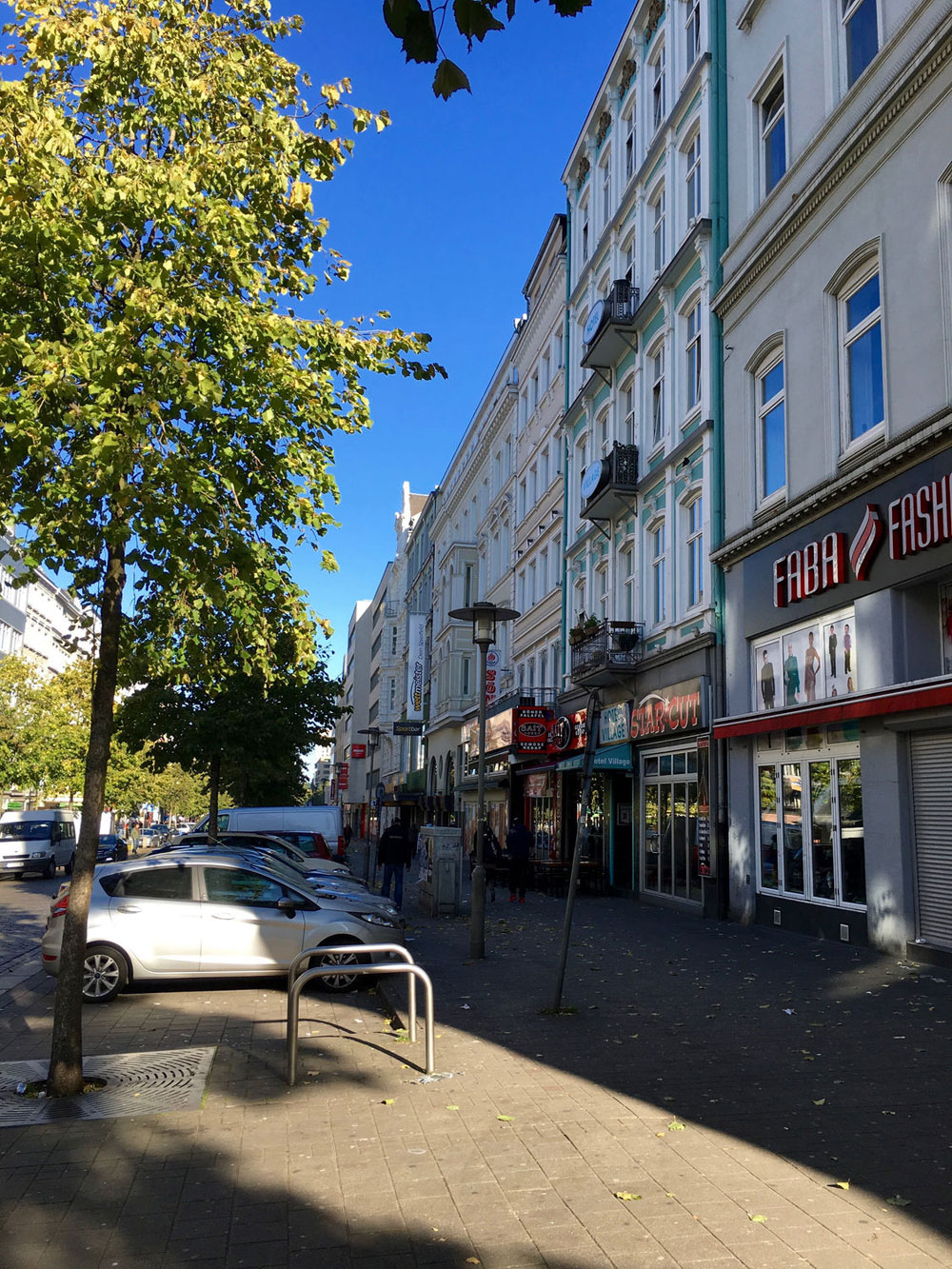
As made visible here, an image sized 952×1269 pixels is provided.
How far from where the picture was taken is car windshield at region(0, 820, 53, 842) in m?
35.7

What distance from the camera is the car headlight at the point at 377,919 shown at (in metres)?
11.6

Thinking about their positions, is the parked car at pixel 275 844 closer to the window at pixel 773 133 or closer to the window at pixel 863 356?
the window at pixel 863 356

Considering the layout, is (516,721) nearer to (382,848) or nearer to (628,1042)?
(382,848)

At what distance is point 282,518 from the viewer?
29.2ft

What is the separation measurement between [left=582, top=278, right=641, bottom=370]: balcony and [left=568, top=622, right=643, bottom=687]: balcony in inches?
265

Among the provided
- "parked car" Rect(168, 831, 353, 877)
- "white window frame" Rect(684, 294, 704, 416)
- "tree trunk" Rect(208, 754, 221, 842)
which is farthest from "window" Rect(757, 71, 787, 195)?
"tree trunk" Rect(208, 754, 221, 842)

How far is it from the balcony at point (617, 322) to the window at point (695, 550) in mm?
5660

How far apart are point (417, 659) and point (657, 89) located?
3996cm

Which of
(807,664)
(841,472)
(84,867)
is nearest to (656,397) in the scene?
(841,472)

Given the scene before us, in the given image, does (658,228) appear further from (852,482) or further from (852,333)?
(852,482)

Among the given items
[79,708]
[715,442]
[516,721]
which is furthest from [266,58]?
[79,708]

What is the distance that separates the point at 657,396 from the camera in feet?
78.8

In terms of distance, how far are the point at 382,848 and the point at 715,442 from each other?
973 cm

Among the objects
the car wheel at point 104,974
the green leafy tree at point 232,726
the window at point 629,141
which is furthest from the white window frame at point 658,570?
the car wheel at point 104,974
